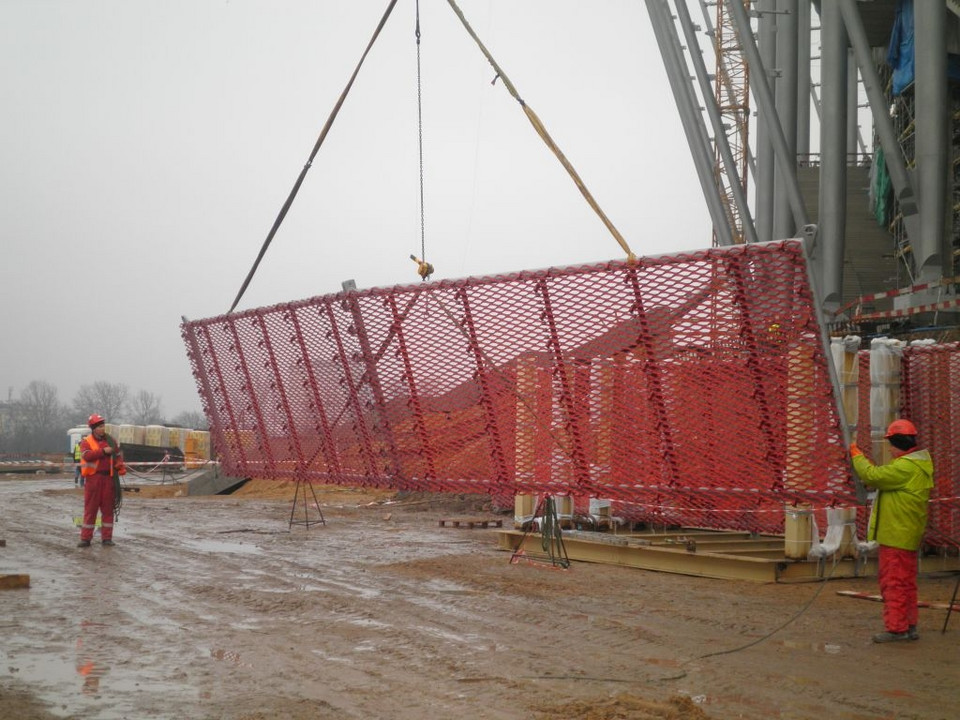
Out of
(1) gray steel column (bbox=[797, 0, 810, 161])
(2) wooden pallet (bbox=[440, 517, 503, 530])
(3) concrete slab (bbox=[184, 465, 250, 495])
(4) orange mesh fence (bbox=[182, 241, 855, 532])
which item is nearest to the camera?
(4) orange mesh fence (bbox=[182, 241, 855, 532])

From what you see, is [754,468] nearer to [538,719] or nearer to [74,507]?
[538,719]

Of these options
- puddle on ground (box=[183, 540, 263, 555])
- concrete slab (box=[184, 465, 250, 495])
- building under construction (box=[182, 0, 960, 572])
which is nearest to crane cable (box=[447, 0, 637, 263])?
building under construction (box=[182, 0, 960, 572])

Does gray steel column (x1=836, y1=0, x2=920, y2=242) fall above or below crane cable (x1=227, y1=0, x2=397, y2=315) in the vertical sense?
above

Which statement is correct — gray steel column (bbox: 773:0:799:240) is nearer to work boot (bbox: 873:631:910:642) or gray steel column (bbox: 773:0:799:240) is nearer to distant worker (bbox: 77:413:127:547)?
distant worker (bbox: 77:413:127:547)

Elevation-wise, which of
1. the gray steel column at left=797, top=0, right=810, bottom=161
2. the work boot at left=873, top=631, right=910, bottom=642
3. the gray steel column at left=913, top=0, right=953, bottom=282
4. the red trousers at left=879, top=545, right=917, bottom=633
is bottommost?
the work boot at left=873, top=631, right=910, bottom=642

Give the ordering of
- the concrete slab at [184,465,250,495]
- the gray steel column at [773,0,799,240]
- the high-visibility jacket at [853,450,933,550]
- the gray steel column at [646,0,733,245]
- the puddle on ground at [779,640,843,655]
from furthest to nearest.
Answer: the concrete slab at [184,465,250,495] < the gray steel column at [773,0,799,240] < the gray steel column at [646,0,733,245] < the high-visibility jacket at [853,450,933,550] < the puddle on ground at [779,640,843,655]

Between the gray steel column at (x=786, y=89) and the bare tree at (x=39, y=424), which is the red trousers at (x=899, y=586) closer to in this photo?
the gray steel column at (x=786, y=89)

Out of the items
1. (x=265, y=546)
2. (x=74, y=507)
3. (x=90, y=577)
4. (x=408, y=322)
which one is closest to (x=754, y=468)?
(x=408, y=322)

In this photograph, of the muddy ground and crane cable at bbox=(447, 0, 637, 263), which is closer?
the muddy ground

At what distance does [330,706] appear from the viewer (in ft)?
→ 19.4

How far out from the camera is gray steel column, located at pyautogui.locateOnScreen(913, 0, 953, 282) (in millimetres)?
20578

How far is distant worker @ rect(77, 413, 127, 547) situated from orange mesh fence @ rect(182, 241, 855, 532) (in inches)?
234

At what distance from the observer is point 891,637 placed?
808 centimetres

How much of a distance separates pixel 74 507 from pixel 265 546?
1055 cm
